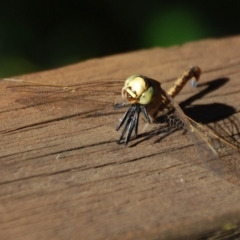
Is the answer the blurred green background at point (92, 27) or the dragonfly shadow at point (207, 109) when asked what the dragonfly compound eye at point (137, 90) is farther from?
the blurred green background at point (92, 27)

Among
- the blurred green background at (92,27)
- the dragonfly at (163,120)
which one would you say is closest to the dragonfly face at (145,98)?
the dragonfly at (163,120)

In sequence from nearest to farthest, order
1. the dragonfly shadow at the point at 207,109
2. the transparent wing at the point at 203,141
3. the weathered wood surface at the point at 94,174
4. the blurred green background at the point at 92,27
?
the weathered wood surface at the point at 94,174, the transparent wing at the point at 203,141, the dragonfly shadow at the point at 207,109, the blurred green background at the point at 92,27

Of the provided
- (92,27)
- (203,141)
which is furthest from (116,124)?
(92,27)

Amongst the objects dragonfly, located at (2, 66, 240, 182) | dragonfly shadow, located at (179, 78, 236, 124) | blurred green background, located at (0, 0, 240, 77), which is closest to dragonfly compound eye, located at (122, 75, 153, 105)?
dragonfly, located at (2, 66, 240, 182)

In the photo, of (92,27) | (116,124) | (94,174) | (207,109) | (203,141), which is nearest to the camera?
(94,174)

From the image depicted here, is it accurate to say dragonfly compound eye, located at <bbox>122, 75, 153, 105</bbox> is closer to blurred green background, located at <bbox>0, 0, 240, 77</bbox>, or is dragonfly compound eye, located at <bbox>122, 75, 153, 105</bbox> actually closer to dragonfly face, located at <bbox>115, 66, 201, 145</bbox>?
dragonfly face, located at <bbox>115, 66, 201, 145</bbox>

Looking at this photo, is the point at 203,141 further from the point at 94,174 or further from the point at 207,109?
the point at 94,174

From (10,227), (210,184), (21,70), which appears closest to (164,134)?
(210,184)
